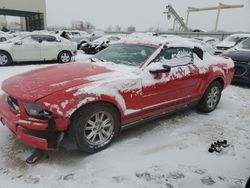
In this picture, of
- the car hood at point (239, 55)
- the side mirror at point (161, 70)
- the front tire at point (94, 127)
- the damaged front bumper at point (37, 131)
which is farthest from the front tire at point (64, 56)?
the damaged front bumper at point (37, 131)

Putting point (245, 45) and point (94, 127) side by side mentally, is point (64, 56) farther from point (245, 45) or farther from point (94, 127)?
point (94, 127)

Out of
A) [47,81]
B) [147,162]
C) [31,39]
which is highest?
[47,81]

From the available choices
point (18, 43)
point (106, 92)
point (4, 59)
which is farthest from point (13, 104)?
point (18, 43)

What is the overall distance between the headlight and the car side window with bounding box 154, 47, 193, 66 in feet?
6.39

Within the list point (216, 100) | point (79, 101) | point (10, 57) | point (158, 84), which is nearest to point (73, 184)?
point (79, 101)

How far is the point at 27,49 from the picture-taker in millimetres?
10273

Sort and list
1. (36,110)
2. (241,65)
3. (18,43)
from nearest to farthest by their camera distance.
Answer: (36,110), (241,65), (18,43)

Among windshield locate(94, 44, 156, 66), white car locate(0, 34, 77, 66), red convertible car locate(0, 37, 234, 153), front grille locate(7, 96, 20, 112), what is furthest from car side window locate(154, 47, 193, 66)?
white car locate(0, 34, 77, 66)

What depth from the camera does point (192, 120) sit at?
467 cm

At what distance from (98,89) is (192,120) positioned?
7.88 ft

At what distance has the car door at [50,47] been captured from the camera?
10703 millimetres

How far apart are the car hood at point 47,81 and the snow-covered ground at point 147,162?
890 mm

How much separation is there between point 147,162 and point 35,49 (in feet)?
29.3

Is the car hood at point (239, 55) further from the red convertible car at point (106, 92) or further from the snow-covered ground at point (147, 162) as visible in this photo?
the snow-covered ground at point (147, 162)
